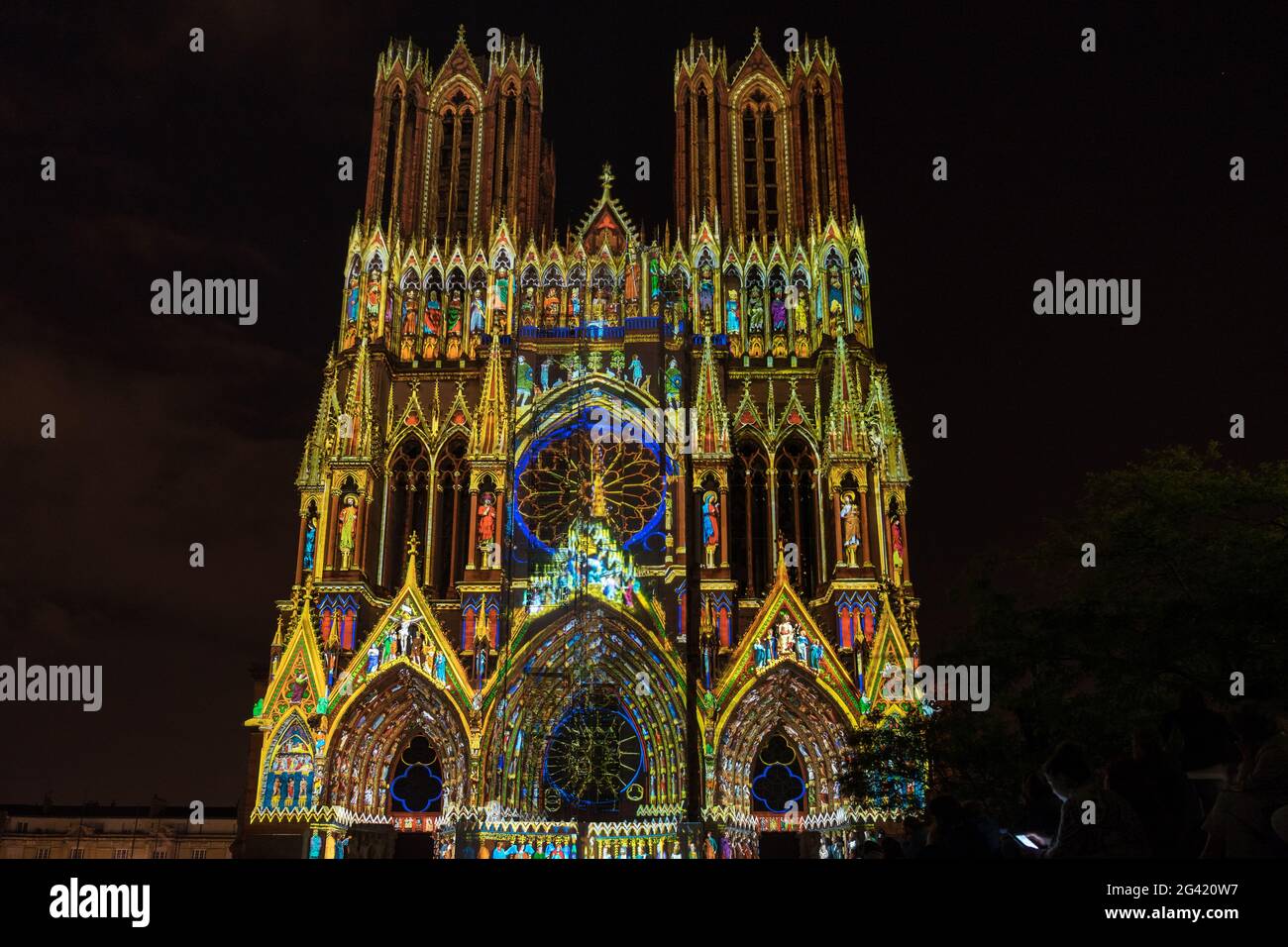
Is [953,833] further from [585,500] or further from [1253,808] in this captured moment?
[585,500]

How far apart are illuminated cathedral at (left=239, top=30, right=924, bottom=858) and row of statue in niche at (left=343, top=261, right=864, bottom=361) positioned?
129 millimetres

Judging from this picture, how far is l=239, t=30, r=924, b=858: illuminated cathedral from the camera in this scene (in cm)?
3850

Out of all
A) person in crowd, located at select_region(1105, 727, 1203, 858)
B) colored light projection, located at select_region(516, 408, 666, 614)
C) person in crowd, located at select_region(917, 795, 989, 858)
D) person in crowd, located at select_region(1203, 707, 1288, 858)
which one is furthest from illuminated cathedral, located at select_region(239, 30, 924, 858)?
person in crowd, located at select_region(1203, 707, 1288, 858)

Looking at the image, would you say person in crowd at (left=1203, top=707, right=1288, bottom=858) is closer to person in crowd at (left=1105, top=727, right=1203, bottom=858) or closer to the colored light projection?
person in crowd at (left=1105, top=727, right=1203, bottom=858)

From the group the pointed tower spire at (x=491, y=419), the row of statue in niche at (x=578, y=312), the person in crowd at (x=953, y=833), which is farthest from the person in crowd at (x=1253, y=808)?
the row of statue in niche at (x=578, y=312)

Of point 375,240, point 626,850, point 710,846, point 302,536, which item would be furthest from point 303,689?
point 375,240

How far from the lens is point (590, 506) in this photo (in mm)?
43125

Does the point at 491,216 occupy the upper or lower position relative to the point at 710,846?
upper

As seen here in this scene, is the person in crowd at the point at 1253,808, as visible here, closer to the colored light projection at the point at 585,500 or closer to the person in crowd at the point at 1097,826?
the person in crowd at the point at 1097,826

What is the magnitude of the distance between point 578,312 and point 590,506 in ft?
30.1
